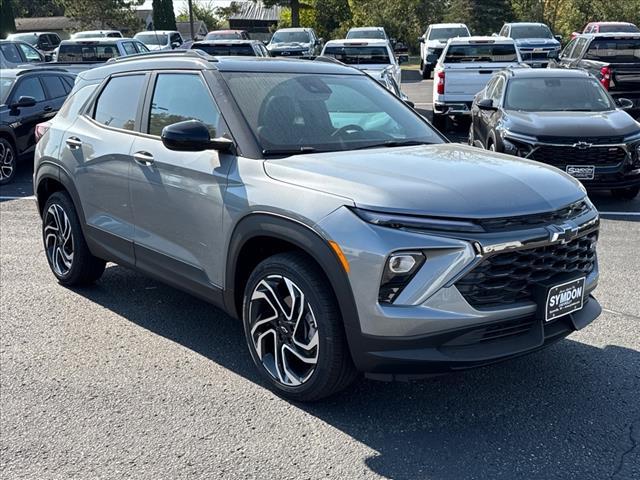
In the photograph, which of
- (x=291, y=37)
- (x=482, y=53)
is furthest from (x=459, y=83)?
(x=291, y=37)

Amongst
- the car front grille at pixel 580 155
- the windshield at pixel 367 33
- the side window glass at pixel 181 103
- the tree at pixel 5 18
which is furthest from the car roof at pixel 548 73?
the tree at pixel 5 18

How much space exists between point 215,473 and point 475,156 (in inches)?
91.0

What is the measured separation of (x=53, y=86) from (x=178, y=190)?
30.6 ft

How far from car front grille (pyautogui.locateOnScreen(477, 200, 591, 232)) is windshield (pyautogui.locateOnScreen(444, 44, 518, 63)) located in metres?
12.4

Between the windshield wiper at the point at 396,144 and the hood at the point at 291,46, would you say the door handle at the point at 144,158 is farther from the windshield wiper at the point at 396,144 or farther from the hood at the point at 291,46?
the hood at the point at 291,46

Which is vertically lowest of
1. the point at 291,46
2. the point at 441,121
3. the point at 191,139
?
the point at 441,121

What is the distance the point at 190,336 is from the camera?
16.1 feet

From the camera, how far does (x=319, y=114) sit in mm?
4477

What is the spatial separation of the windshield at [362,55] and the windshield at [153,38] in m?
13.9

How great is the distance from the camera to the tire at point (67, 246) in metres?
5.68

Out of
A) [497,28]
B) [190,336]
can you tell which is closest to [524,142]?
[190,336]

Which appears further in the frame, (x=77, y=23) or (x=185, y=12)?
(x=185, y=12)

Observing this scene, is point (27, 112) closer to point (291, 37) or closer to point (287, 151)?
point (287, 151)

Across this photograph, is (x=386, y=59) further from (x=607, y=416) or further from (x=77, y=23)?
(x=77, y=23)
